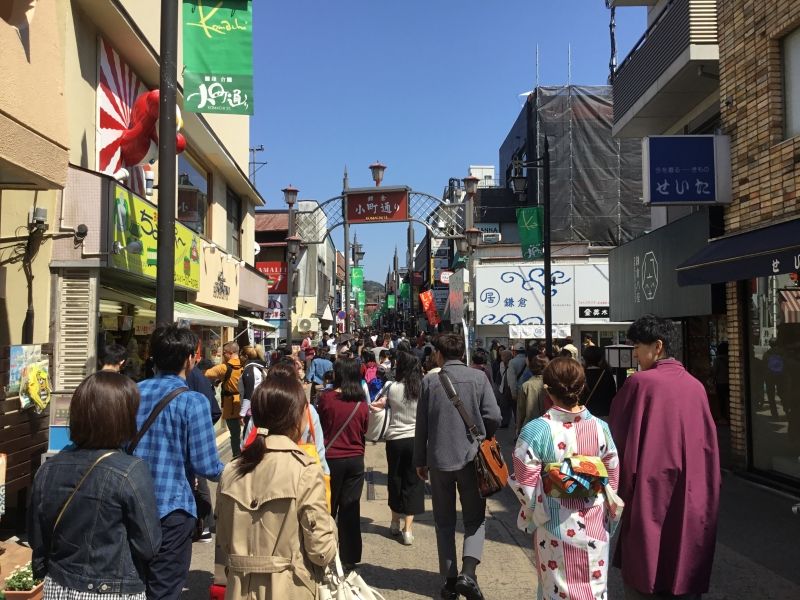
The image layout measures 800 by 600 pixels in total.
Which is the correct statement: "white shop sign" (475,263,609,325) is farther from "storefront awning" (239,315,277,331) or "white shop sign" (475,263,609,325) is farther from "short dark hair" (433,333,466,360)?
"short dark hair" (433,333,466,360)

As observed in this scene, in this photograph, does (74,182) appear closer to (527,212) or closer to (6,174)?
(6,174)

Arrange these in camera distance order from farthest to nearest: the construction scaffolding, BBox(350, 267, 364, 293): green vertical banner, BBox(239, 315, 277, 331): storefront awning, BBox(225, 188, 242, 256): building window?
BBox(350, 267, 364, 293): green vertical banner, the construction scaffolding, BBox(239, 315, 277, 331): storefront awning, BBox(225, 188, 242, 256): building window

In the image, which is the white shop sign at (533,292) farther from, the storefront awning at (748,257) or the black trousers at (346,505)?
the black trousers at (346,505)

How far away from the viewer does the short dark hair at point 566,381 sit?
348cm

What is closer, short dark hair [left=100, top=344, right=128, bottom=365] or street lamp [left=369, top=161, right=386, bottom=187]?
short dark hair [left=100, top=344, right=128, bottom=365]

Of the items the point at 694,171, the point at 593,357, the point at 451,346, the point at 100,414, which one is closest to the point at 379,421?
the point at 451,346

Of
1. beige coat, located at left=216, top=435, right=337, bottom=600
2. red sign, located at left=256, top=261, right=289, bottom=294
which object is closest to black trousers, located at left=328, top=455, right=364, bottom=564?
beige coat, located at left=216, top=435, right=337, bottom=600

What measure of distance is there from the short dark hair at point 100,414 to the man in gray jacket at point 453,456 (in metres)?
2.68

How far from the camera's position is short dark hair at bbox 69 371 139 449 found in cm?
261

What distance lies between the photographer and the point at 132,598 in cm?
264

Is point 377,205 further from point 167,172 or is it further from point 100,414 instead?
point 100,414

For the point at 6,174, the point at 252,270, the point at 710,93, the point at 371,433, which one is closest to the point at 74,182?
the point at 6,174

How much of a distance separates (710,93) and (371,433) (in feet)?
27.8

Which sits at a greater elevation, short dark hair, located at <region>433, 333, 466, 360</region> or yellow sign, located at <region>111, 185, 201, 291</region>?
yellow sign, located at <region>111, 185, 201, 291</region>
